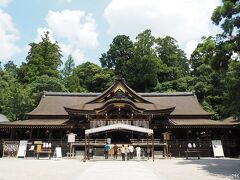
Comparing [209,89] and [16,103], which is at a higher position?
[209,89]

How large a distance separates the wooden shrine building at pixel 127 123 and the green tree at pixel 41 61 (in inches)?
991

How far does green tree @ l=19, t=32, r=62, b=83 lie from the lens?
53.2 meters

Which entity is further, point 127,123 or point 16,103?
point 16,103

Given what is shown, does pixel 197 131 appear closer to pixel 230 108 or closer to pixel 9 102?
pixel 230 108

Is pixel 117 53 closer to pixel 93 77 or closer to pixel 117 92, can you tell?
pixel 93 77

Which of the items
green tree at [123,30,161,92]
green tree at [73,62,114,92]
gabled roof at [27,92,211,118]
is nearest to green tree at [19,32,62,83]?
green tree at [73,62,114,92]

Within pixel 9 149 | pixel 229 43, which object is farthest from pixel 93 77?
pixel 229 43

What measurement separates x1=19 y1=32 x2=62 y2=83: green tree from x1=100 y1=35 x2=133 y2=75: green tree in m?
12.4

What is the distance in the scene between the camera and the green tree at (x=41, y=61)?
2094 inches

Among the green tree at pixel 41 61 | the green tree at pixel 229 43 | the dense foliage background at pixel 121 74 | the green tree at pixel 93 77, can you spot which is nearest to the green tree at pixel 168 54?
the dense foliage background at pixel 121 74

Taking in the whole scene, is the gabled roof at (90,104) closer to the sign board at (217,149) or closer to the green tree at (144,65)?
the sign board at (217,149)

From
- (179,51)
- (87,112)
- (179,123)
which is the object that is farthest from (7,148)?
(179,51)

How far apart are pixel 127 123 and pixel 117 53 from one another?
45002 millimetres

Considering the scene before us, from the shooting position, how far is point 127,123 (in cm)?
2452
